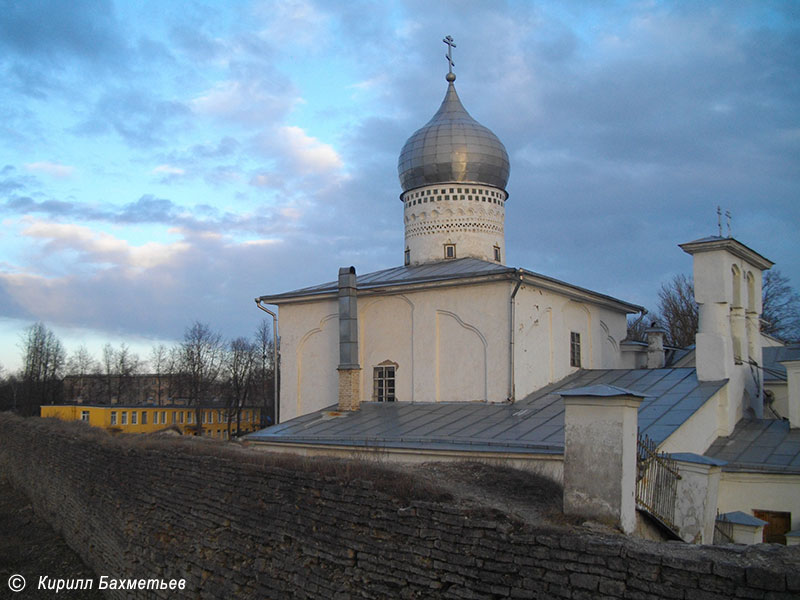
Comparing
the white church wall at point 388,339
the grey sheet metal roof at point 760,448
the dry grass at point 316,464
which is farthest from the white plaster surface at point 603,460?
the white church wall at point 388,339

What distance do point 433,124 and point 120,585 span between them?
13.7 m

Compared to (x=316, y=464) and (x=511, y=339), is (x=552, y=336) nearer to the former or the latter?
(x=511, y=339)

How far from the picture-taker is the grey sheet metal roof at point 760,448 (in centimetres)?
1137

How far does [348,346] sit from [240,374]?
33.3m

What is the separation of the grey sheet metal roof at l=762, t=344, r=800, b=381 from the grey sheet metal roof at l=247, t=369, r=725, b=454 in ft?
6.26

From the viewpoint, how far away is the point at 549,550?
17.2 feet

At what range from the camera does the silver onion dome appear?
1909 cm

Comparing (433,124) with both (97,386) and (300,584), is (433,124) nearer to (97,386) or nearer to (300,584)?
(300,584)

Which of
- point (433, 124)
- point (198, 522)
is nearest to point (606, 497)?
point (198, 522)

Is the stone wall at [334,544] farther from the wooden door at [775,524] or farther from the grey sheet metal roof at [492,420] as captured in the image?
the wooden door at [775,524]

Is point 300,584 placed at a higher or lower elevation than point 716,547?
lower

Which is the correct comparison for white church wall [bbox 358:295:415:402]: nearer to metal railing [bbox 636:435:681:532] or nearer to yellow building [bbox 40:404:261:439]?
metal railing [bbox 636:435:681:532]

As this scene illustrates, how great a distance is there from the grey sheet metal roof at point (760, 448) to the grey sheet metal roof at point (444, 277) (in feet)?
15.3
